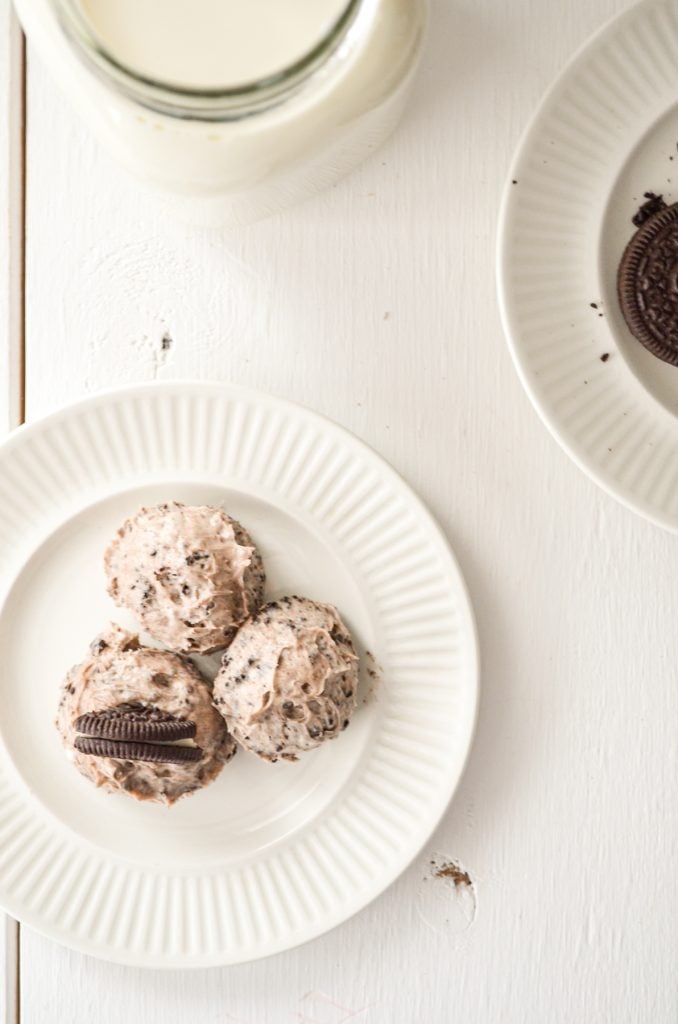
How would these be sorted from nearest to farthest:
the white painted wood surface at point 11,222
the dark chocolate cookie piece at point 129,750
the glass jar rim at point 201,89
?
the glass jar rim at point 201,89, the dark chocolate cookie piece at point 129,750, the white painted wood surface at point 11,222

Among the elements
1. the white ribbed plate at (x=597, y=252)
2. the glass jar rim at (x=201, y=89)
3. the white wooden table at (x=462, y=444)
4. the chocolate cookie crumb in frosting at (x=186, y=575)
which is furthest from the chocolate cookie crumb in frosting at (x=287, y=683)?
the glass jar rim at (x=201, y=89)

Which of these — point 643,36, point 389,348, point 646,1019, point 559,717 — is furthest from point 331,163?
point 646,1019

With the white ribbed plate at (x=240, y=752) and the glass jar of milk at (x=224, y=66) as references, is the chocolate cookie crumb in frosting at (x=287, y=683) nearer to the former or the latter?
the white ribbed plate at (x=240, y=752)

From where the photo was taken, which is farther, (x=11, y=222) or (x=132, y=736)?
(x=11, y=222)

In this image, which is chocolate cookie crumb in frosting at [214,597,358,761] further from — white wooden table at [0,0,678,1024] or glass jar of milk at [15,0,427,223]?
glass jar of milk at [15,0,427,223]

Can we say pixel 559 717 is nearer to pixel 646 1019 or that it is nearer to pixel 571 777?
pixel 571 777

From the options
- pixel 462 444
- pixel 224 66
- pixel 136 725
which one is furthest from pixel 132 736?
pixel 224 66

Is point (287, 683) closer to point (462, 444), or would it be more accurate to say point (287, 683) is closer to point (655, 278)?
point (462, 444)
